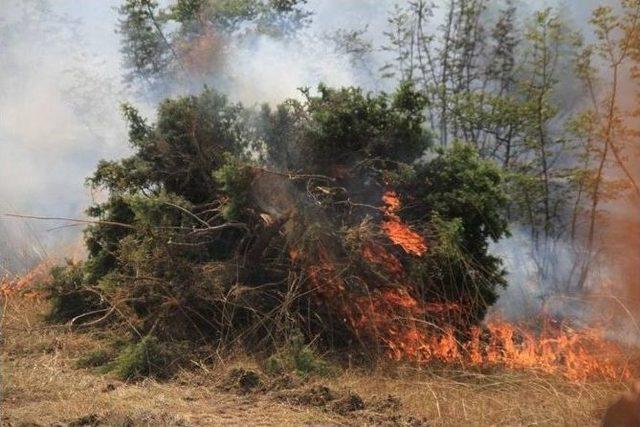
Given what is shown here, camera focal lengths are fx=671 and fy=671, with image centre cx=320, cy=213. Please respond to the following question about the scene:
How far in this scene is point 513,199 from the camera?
9.71m

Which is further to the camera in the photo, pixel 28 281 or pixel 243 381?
pixel 28 281

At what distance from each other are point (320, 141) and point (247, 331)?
2521mm

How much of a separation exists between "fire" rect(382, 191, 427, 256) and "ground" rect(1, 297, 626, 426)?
4.62 ft

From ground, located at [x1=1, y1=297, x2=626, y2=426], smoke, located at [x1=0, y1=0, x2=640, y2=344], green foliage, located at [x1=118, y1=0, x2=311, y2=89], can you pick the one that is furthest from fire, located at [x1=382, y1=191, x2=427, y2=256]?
green foliage, located at [x1=118, y1=0, x2=311, y2=89]

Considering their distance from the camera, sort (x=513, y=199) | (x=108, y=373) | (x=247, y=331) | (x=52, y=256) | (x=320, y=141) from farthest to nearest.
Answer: (x=52, y=256)
(x=513, y=199)
(x=320, y=141)
(x=247, y=331)
(x=108, y=373)

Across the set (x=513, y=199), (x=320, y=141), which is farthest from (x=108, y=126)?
(x=513, y=199)

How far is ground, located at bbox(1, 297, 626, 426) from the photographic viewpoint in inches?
222

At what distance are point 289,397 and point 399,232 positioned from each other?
8.29 ft

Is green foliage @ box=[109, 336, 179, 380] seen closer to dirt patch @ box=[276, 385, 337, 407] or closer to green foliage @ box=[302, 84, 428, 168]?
dirt patch @ box=[276, 385, 337, 407]

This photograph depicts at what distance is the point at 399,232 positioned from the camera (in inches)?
311

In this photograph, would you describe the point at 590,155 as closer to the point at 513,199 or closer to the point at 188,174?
the point at 513,199

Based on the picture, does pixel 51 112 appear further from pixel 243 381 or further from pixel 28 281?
pixel 243 381

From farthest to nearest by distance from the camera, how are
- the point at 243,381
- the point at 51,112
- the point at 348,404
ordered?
the point at 51,112
the point at 243,381
the point at 348,404

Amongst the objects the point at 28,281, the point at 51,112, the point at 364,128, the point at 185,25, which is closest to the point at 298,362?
the point at 364,128
